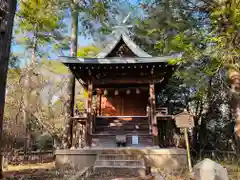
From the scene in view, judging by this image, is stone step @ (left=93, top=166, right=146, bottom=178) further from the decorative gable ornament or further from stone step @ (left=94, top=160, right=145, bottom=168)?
the decorative gable ornament

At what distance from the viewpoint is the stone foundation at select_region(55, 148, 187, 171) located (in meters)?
7.98

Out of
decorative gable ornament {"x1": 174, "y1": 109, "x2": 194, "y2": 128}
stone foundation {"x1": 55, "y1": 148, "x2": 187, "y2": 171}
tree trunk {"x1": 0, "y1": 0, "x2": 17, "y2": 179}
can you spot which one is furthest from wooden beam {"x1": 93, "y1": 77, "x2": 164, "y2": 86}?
tree trunk {"x1": 0, "y1": 0, "x2": 17, "y2": 179}

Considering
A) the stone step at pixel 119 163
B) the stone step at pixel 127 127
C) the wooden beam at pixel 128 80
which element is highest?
→ the wooden beam at pixel 128 80

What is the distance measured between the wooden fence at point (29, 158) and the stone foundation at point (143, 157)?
3211 mm

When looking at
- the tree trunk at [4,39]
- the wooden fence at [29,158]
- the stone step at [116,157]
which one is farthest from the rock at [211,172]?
the wooden fence at [29,158]

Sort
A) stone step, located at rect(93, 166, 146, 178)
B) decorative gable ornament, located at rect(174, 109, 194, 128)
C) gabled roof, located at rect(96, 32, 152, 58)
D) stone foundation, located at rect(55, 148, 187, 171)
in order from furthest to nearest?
1. gabled roof, located at rect(96, 32, 152, 58)
2. stone foundation, located at rect(55, 148, 187, 171)
3. decorative gable ornament, located at rect(174, 109, 194, 128)
4. stone step, located at rect(93, 166, 146, 178)

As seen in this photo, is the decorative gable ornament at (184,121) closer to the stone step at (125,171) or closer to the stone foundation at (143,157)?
the stone foundation at (143,157)

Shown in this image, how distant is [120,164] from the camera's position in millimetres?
7145

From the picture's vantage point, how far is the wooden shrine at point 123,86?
31.1ft

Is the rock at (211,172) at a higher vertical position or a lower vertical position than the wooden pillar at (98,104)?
lower

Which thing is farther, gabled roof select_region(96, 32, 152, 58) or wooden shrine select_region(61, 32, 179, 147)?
gabled roof select_region(96, 32, 152, 58)

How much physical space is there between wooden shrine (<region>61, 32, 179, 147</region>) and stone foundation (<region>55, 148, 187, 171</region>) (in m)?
0.90

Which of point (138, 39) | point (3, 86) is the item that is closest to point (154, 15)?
point (138, 39)

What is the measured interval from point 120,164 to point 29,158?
20.9 ft
